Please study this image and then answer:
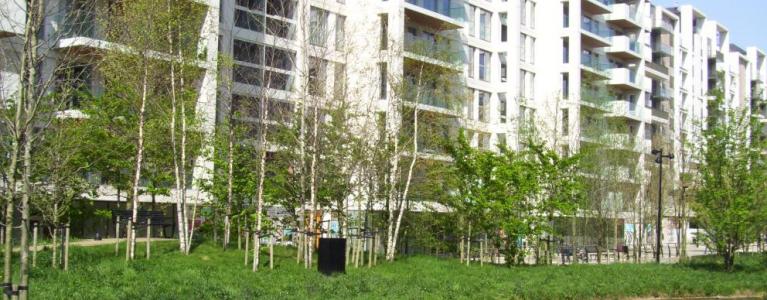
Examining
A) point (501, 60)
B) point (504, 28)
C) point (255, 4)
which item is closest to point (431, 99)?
point (255, 4)

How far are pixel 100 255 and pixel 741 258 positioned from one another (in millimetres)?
30355

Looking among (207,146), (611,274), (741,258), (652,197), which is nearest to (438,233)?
(611,274)

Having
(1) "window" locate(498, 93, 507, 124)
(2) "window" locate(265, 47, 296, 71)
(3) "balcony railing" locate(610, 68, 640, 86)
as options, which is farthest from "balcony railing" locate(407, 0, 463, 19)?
(3) "balcony railing" locate(610, 68, 640, 86)

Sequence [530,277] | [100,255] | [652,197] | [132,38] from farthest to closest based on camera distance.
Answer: [652,197] → [530,277] → [132,38] → [100,255]

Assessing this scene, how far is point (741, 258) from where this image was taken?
42.6 metres

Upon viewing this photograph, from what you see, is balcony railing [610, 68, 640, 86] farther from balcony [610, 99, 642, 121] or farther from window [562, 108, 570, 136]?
window [562, 108, 570, 136]

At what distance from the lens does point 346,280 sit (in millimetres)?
22344

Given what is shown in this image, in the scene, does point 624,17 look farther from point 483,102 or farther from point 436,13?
point 436,13

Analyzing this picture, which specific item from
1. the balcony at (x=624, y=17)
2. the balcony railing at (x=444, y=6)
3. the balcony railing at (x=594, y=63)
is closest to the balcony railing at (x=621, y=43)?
the balcony railing at (x=594, y=63)

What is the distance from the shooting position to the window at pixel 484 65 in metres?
54.1

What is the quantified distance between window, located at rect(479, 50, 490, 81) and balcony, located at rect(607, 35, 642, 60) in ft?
54.5

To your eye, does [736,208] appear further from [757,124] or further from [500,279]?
[500,279]

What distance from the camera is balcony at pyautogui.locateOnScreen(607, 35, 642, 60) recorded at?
6725 cm

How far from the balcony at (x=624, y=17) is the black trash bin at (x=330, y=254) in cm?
4927
